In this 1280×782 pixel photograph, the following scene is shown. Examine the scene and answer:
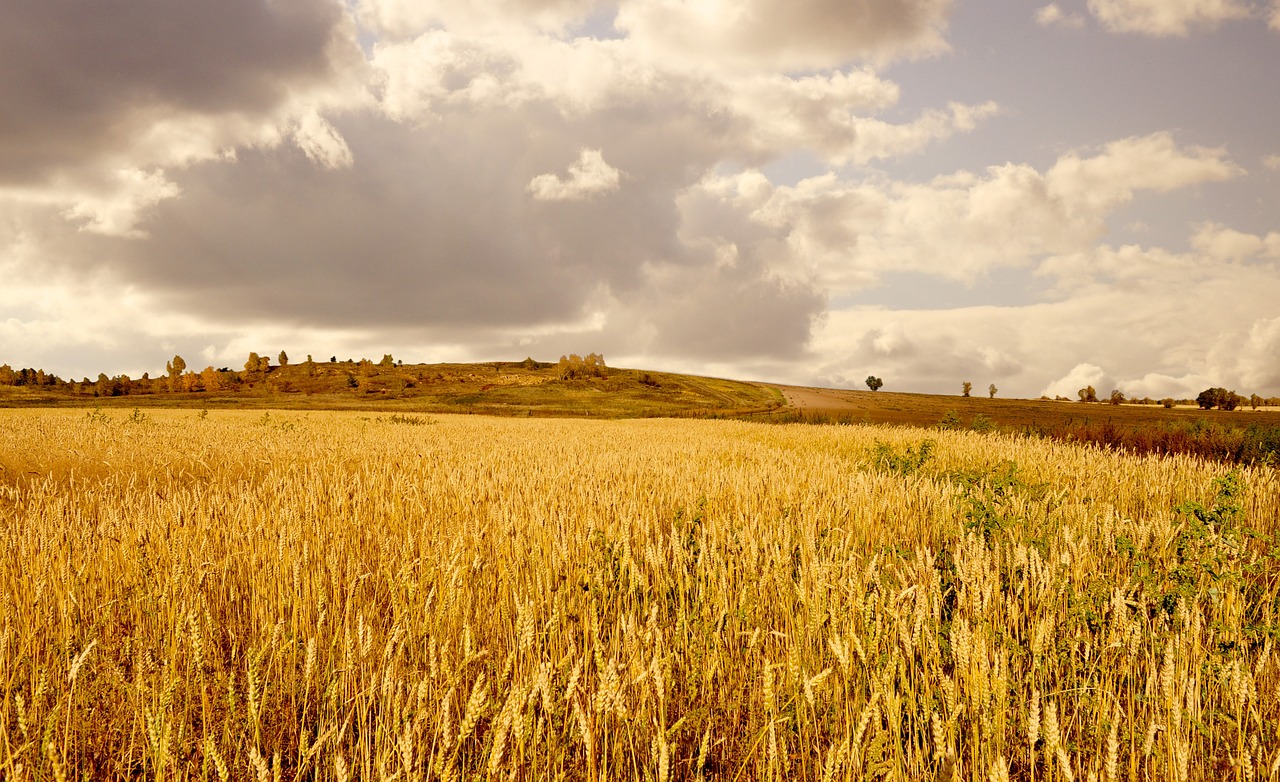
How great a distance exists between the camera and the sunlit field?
7.22ft

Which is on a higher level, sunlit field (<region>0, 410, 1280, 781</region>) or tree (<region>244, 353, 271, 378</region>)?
tree (<region>244, 353, 271, 378</region>)

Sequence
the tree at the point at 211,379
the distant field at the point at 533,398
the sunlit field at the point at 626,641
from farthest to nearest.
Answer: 1. the tree at the point at 211,379
2. the distant field at the point at 533,398
3. the sunlit field at the point at 626,641

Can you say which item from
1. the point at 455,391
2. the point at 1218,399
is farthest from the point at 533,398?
the point at 1218,399

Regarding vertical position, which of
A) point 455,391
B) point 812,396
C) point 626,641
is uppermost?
point 812,396

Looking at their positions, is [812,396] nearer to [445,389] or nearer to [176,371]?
[445,389]

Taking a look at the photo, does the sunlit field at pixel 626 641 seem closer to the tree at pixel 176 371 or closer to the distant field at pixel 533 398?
the distant field at pixel 533 398

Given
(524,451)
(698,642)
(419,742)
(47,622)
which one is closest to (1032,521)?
(698,642)

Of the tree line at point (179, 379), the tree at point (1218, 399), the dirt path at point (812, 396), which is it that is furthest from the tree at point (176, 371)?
the tree at point (1218, 399)

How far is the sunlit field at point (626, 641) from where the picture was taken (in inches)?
86.7

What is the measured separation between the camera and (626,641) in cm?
284

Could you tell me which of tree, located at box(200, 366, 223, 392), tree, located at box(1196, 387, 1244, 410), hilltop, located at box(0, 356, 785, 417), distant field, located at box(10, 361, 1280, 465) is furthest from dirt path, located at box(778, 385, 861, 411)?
tree, located at box(200, 366, 223, 392)

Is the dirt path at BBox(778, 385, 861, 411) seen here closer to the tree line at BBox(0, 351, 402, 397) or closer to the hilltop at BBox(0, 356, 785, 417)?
the hilltop at BBox(0, 356, 785, 417)

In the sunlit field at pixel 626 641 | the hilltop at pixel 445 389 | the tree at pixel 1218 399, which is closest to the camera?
the sunlit field at pixel 626 641

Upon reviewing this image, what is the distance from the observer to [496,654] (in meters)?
3.23
